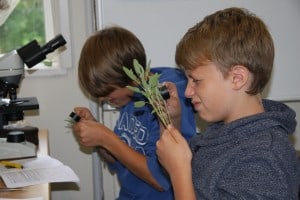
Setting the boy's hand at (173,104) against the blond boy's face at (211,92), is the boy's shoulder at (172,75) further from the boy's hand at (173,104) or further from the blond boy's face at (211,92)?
the blond boy's face at (211,92)

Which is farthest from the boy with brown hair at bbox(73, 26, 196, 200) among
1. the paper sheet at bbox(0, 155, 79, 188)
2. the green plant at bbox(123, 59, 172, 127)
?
the green plant at bbox(123, 59, 172, 127)

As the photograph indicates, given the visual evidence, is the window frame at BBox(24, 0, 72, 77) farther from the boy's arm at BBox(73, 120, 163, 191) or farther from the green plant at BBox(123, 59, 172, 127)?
the green plant at BBox(123, 59, 172, 127)

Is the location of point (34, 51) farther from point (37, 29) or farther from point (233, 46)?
point (233, 46)

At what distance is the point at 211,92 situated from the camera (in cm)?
A: 101

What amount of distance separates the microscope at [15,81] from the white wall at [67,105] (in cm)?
34

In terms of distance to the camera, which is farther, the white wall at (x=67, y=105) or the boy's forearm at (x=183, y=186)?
the white wall at (x=67, y=105)

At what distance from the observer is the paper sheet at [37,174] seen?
49.6 inches

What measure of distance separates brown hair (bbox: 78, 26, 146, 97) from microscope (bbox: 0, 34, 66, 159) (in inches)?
8.8

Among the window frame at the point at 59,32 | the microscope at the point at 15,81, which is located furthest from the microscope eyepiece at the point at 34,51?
the window frame at the point at 59,32

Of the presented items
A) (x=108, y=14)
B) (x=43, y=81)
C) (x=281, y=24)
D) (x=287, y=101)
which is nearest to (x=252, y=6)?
(x=281, y=24)

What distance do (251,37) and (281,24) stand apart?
3.55ft

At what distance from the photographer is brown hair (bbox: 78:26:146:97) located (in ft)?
4.82

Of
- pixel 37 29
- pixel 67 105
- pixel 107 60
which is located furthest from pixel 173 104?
pixel 37 29

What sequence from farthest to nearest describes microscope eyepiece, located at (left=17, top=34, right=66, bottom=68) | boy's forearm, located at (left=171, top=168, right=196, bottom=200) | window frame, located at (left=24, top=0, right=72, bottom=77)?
window frame, located at (left=24, top=0, right=72, bottom=77) < microscope eyepiece, located at (left=17, top=34, right=66, bottom=68) < boy's forearm, located at (left=171, top=168, right=196, bottom=200)
